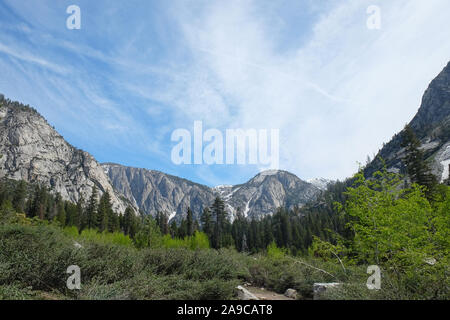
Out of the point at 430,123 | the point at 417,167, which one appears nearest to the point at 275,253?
the point at 417,167

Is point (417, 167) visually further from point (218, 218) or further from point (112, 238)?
point (112, 238)

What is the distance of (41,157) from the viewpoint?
136m

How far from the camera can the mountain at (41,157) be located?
414ft

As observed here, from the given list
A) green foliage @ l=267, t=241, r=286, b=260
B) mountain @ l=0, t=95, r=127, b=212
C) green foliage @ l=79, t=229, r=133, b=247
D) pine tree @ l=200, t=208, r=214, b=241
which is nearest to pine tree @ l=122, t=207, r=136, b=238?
pine tree @ l=200, t=208, r=214, b=241

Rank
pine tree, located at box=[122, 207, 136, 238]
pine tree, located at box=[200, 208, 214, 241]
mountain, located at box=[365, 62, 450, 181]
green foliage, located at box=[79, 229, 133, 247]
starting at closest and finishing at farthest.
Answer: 1. green foliage, located at box=[79, 229, 133, 247]
2. pine tree, located at box=[200, 208, 214, 241]
3. pine tree, located at box=[122, 207, 136, 238]
4. mountain, located at box=[365, 62, 450, 181]

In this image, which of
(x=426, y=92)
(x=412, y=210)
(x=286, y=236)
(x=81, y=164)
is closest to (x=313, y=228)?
(x=286, y=236)

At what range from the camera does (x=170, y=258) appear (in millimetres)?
9133

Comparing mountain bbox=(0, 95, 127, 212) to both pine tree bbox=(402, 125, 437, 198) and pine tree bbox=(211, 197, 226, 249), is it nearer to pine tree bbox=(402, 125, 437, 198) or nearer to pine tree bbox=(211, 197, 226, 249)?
pine tree bbox=(211, 197, 226, 249)

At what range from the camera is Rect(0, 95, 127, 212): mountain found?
126188mm

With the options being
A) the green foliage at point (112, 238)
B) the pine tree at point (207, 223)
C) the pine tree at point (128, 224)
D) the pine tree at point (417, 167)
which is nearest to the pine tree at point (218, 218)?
the pine tree at point (207, 223)

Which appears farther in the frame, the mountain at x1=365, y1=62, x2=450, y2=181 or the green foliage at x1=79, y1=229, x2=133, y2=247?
the mountain at x1=365, y1=62, x2=450, y2=181
